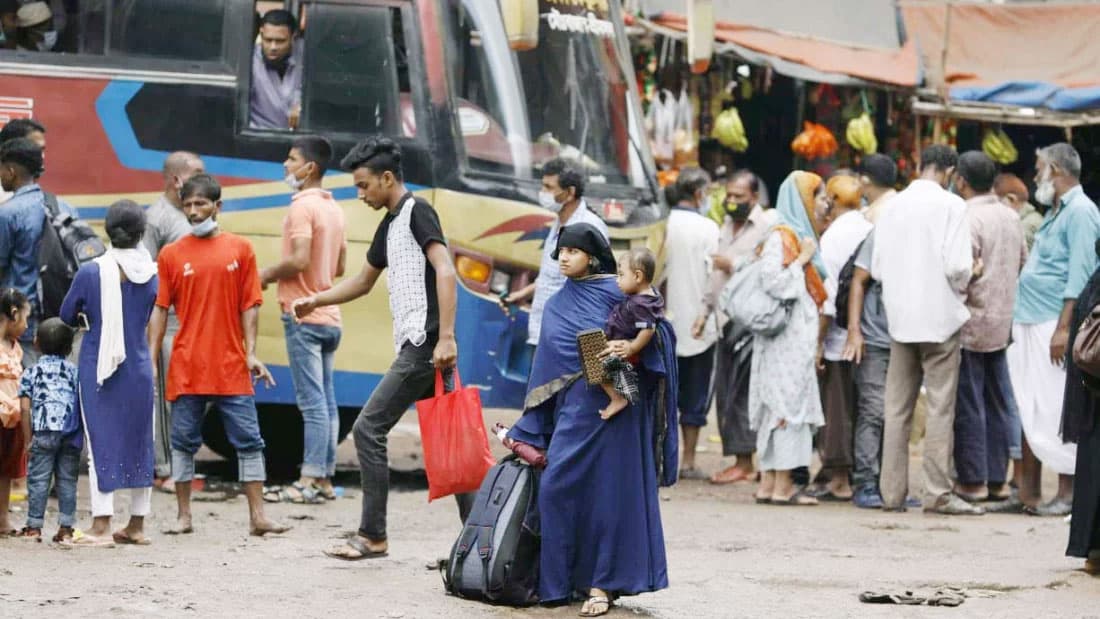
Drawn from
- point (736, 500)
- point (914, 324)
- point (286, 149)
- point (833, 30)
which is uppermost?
point (833, 30)

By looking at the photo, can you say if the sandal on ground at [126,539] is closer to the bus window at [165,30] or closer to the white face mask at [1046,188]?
the bus window at [165,30]

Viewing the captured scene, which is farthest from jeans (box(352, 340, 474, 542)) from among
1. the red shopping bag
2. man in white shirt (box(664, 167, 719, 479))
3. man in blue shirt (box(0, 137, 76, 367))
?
man in white shirt (box(664, 167, 719, 479))

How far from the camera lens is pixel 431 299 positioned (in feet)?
26.5

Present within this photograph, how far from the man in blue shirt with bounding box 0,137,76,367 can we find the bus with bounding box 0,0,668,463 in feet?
3.79

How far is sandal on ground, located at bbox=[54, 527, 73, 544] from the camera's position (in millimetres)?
8555

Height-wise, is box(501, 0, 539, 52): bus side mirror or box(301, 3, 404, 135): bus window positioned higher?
box(501, 0, 539, 52): bus side mirror

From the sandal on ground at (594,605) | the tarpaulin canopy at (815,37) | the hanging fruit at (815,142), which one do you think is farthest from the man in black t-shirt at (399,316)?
the hanging fruit at (815,142)

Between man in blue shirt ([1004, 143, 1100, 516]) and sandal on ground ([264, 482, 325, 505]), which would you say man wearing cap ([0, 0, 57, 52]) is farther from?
man in blue shirt ([1004, 143, 1100, 516])

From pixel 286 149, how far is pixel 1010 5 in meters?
8.34

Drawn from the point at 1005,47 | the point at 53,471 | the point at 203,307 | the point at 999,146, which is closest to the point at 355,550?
the point at 203,307

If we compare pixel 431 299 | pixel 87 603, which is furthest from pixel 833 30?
pixel 87 603

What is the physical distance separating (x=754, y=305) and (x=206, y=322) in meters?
3.45

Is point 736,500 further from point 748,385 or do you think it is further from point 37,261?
point 37,261

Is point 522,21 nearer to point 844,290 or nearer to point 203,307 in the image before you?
point 844,290
